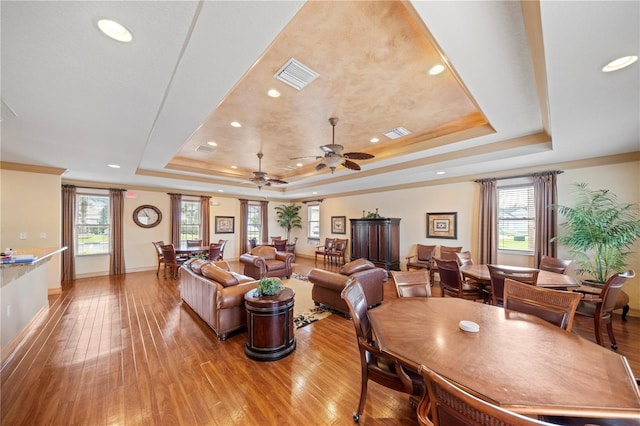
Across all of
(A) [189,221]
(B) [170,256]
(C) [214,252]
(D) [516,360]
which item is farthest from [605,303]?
(A) [189,221]

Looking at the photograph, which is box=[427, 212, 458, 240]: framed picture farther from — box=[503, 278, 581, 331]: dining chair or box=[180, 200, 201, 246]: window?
box=[180, 200, 201, 246]: window

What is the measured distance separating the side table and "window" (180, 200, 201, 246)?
6.50 metres

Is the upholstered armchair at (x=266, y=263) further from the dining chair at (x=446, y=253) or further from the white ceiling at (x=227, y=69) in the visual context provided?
the dining chair at (x=446, y=253)

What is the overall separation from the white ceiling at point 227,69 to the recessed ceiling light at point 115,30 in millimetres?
52

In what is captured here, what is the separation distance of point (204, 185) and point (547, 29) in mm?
7365

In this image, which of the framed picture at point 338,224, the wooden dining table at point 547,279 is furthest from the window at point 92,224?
the wooden dining table at point 547,279

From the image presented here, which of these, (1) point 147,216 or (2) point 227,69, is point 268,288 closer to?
(2) point 227,69

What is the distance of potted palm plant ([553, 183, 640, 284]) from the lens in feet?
11.8

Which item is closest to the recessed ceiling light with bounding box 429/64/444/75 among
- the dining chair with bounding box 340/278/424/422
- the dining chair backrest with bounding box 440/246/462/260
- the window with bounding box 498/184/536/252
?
the dining chair with bounding box 340/278/424/422

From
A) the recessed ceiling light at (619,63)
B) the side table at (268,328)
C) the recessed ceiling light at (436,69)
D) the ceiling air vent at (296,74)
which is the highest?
the recessed ceiling light at (436,69)

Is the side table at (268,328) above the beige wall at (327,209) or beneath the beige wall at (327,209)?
beneath

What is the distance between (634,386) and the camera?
3.52 ft

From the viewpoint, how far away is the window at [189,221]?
8031 mm

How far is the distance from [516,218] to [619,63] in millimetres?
4167
